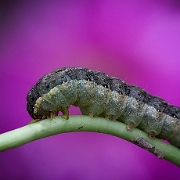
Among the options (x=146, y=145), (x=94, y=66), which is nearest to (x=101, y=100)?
(x=146, y=145)

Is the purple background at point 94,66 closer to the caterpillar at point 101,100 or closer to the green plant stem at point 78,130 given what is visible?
the caterpillar at point 101,100

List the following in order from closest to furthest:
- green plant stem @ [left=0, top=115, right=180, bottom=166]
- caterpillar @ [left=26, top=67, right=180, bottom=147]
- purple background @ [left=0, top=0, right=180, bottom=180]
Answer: green plant stem @ [left=0, top=115, right=180, bottom=166] < caterpillar @ [left=26, top=67, right=180, bottom=147] < purple background @ [left=0, top=0, right=180, bottom=180]

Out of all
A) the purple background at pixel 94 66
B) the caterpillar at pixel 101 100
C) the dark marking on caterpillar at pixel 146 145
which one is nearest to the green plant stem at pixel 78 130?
the dark marking on caterpillar at pixel 146 145

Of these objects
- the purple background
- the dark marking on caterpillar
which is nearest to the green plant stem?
the dark marking on caterpillar

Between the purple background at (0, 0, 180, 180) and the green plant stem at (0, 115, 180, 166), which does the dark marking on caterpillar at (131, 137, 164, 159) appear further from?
the purple background at (0, 0, 180, 180)

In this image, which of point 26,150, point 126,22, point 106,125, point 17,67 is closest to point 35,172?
point 26,150

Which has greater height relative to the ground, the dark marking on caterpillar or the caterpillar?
the caterpillar

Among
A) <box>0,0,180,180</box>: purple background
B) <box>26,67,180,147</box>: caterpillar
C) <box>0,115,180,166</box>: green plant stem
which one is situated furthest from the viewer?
<box>0,0,180,180</box>: purple background

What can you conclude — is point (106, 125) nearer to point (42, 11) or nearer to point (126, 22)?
point (126, 22)
